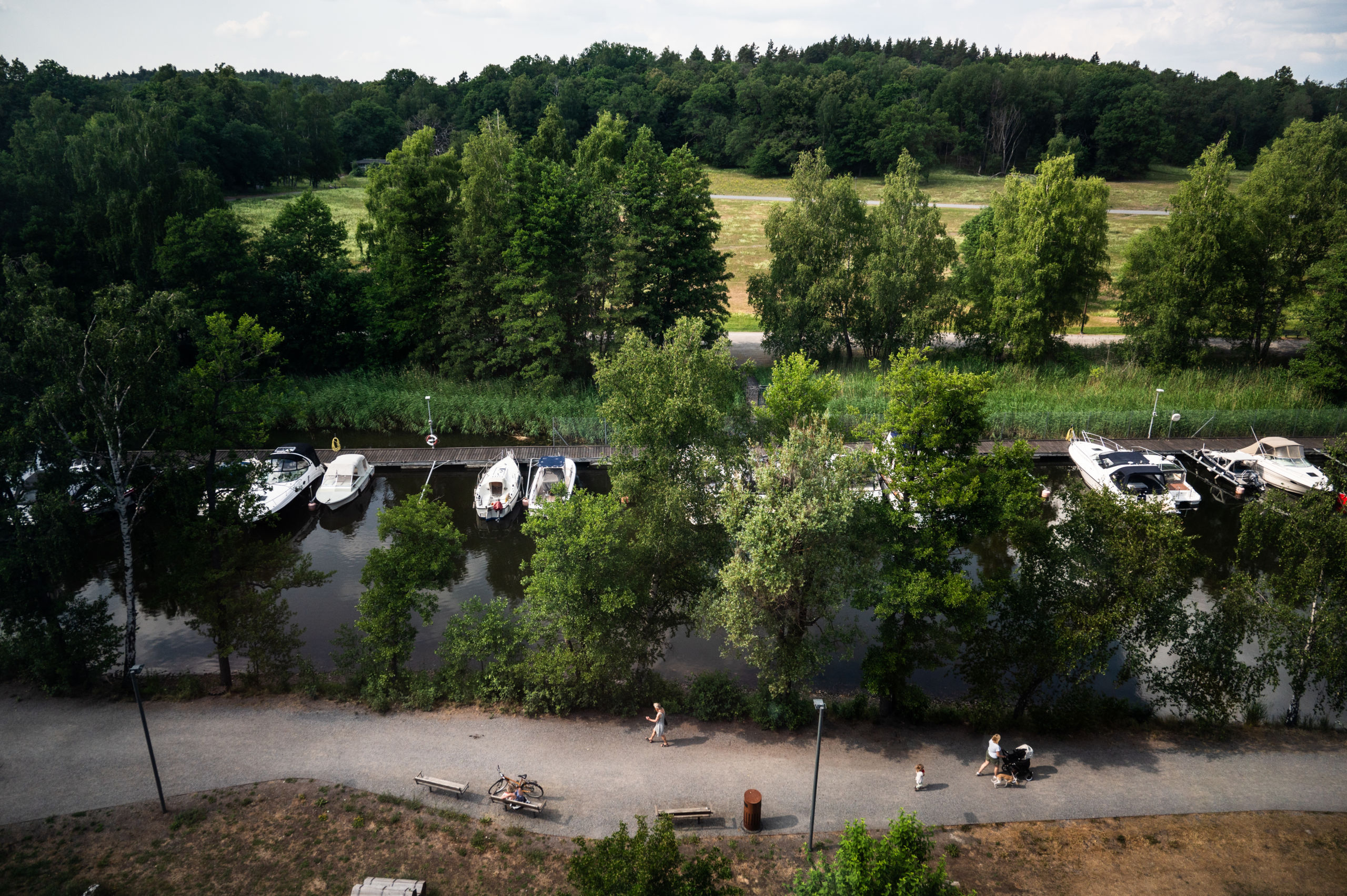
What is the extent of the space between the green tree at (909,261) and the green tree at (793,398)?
70.9 ft

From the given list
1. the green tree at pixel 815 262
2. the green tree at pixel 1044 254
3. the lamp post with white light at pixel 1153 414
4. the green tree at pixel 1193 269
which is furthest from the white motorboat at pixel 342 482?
the green tree at pixel 1193 269

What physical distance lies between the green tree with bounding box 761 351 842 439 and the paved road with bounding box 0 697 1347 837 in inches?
297

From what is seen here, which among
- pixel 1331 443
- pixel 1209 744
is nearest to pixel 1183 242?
pixel 1331 443

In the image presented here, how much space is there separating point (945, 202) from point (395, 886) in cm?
8489

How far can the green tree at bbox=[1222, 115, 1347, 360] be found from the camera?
40406 mm

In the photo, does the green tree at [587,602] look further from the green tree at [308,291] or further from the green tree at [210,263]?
the green tree at [308,291]

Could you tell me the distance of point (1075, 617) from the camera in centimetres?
1881

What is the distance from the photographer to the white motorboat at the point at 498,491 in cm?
3173

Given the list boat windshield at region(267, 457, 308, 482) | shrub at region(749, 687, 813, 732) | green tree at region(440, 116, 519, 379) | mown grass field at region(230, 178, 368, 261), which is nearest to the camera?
shrub at region(749, 687, 813, 732)

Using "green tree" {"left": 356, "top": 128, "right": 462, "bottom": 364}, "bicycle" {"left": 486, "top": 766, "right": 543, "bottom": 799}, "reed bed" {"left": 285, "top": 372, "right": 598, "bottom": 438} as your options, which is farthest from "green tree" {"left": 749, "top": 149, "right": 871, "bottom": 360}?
"bicycle" {"left": 486, "top": 766, "right": 543, "bottom": 799}

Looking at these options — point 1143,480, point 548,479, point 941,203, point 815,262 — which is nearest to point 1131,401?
point 1143,480

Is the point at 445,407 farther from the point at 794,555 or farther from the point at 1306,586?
the point at 1306,586

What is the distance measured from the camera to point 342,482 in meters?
32.9

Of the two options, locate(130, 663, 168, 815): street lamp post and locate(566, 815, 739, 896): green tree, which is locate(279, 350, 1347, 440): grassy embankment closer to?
locate(130, 663, 168, 815): street lamp post
